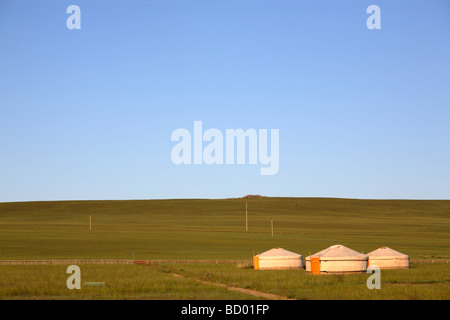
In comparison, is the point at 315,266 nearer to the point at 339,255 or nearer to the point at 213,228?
the point at 339,255

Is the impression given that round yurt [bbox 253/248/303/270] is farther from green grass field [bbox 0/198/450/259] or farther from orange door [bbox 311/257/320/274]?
green grass field [bbox 0/198/450/259]

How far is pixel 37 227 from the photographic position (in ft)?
406

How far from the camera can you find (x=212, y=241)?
3890 inches

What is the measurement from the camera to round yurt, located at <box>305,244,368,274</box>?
181 feet

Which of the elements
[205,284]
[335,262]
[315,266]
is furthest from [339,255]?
[205,284]

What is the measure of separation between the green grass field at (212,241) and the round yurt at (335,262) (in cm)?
176

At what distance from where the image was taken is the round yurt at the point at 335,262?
55.0 m

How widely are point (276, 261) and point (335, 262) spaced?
6396mm

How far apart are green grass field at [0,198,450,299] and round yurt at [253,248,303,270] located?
226 cm

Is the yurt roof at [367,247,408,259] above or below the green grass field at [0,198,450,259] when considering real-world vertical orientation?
above

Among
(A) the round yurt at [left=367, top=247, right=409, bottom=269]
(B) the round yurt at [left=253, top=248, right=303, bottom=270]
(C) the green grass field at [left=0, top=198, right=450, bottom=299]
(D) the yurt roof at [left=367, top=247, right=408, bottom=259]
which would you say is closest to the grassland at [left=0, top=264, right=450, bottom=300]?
(C) the green grass field at [left=0, top=198, right=450, bottom=299]

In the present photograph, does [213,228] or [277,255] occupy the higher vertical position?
[277,255]

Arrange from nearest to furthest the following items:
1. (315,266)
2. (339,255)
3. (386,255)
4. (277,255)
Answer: (315,266)
(339,255)
(277,255)
(386,255)
